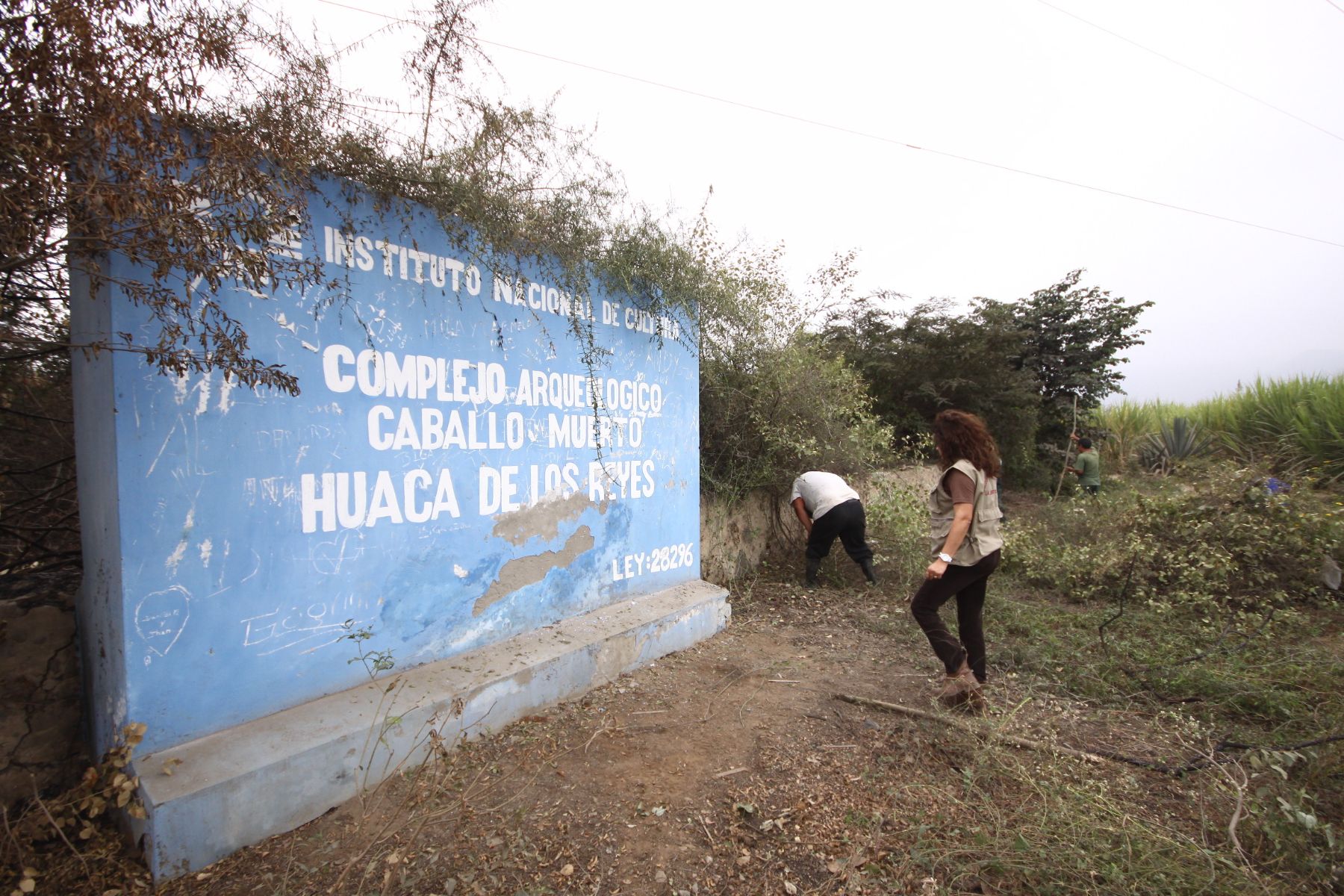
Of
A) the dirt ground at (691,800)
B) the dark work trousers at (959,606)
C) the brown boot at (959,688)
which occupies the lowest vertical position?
the dirt ground at (691,800)

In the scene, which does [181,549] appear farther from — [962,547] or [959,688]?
[959,688]

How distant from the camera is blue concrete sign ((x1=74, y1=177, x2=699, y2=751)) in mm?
A: 2328

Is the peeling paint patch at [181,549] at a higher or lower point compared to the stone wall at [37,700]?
higher

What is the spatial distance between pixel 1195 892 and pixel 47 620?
4.06 meters

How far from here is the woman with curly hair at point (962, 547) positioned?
3.47 meters

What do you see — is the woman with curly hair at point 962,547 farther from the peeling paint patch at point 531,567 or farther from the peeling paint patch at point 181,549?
the peeling paint patch at point 181,549

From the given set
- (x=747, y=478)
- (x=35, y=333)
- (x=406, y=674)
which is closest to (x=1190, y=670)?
(x=747, y=478)

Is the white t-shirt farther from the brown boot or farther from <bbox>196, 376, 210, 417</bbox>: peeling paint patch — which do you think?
<bbox>196, 376, 210, 417</bbox>: peeling paint patch

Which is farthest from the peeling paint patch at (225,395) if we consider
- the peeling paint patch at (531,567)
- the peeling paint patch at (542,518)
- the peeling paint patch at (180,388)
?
the peeling paint patch at (531,567)

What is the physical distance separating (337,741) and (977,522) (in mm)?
3139

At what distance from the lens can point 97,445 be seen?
234 cm

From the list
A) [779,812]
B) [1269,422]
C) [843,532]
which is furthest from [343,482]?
[1269,422]

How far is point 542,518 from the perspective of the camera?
376 centimetres

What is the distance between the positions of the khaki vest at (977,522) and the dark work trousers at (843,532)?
222cm
